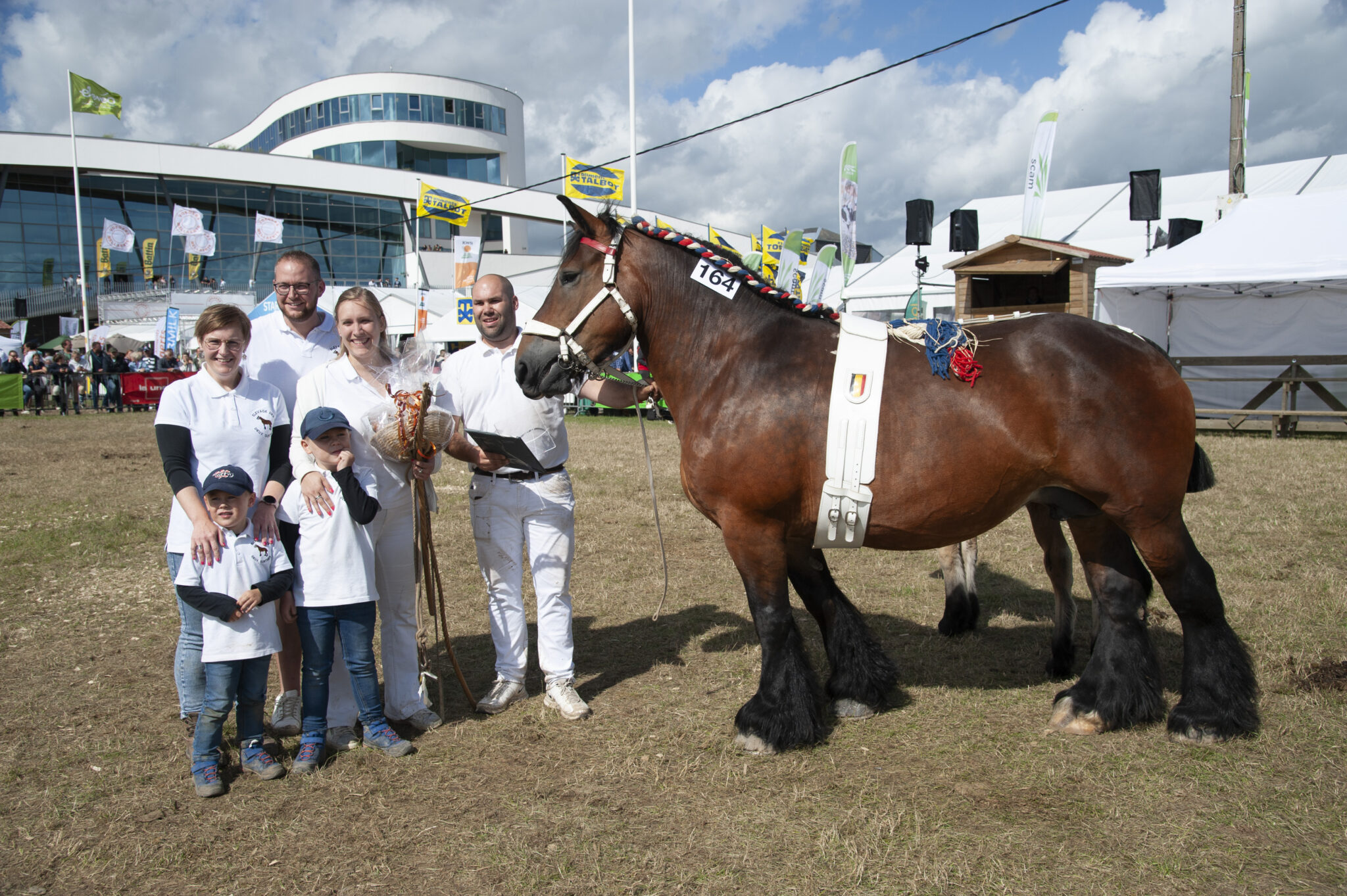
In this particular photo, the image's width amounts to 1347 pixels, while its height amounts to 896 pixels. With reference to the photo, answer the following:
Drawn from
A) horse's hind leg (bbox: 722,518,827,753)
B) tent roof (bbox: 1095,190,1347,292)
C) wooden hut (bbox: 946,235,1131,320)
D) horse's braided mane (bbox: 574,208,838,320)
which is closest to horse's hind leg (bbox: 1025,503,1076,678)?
horse's hind leg (bbox: 722,518,827,753)

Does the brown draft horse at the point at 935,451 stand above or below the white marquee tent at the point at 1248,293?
below

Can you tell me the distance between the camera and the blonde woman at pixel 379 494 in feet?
11.8

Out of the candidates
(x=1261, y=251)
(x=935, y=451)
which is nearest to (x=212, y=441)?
(x=935, y=451)

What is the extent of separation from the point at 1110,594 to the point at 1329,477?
819 centimetres

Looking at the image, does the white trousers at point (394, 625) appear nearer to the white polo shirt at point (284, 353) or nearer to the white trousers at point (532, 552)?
the white trousers at point (532, 552)

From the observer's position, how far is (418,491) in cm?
383

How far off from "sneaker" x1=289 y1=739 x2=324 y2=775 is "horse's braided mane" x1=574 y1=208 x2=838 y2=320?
2.73 m

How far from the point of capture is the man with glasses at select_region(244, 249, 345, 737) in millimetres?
3910

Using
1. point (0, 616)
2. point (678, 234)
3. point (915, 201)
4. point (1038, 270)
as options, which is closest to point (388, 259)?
point (915, 201)

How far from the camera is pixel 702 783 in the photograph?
3340mm

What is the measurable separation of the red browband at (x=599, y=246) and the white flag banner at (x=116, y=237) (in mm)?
37172

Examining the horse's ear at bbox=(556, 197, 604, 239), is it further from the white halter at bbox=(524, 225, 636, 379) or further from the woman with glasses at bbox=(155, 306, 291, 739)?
the woman with glasses at bbox=(155, 306, 291, 739)

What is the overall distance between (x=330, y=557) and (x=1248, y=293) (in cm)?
1802

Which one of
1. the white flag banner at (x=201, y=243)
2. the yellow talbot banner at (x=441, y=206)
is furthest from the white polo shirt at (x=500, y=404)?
the white flag banner at (x=201, y=243)
